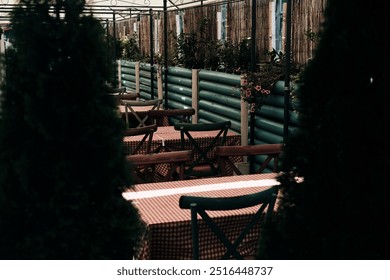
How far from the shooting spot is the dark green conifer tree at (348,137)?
141cm

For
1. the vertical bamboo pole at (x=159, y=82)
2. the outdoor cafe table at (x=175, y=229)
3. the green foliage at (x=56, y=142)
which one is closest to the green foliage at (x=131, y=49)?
the vertical bamboo pole at (x=159, y=82)

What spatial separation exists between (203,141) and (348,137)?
4.15 metres

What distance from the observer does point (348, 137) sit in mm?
1433

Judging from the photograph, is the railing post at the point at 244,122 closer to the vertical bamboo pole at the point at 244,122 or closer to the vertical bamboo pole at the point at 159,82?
the vertical bamboo pole at the point at 244,122

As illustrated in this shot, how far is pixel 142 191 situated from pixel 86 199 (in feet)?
6.27

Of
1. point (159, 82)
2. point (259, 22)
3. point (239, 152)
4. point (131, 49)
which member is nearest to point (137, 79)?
point (131, 49)

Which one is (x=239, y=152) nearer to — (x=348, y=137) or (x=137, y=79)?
(x=348, y=137)

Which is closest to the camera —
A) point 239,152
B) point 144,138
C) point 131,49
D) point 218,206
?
point 218,206

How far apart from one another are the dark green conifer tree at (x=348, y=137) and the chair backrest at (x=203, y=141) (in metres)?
3.31

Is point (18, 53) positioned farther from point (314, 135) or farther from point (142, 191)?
point (142, 191)

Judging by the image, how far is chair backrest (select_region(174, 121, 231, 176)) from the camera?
505 cm

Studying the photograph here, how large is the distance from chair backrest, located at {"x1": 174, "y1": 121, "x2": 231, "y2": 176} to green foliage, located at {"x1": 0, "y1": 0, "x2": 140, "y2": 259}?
10.9 ft

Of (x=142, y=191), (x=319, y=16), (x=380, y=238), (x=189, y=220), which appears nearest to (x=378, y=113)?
(x=380, y=238)
